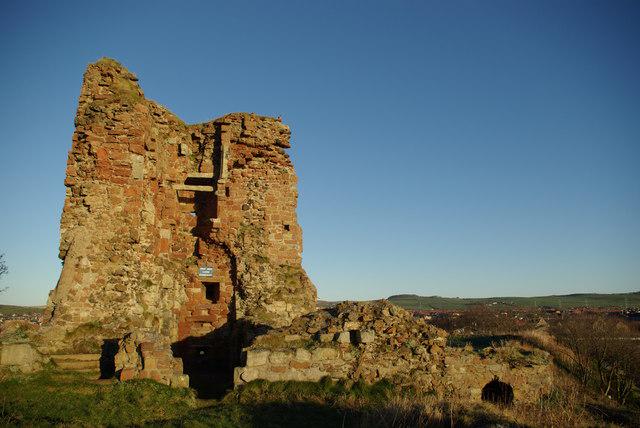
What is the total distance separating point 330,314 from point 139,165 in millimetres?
6124

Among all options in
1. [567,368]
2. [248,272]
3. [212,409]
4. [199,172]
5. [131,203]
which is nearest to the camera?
[212,409]

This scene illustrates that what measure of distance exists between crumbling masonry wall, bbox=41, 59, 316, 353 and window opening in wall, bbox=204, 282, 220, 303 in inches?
1.3

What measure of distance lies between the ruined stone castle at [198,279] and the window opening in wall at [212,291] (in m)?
0.04

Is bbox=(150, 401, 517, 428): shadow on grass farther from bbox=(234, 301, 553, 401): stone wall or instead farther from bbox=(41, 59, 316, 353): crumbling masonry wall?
bbox=(41, 59, 316, 353): crumbling masonry wall

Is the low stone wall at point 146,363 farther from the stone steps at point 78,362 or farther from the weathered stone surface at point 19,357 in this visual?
the weathered stone surface at point 19,357

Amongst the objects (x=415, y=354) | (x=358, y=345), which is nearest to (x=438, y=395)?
(x=415, y=354)

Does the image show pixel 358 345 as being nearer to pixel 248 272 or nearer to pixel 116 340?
pixel 248 272

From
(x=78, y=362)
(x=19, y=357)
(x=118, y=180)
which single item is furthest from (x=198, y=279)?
(x=19, y=357)

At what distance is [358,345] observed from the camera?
30.5ft

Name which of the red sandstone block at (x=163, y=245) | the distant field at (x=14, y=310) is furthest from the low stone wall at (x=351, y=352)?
the distant field at (x=14, y=310)

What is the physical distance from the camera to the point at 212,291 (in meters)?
13.5

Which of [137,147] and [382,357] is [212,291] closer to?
[137,147]

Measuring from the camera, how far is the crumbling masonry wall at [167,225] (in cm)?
1040

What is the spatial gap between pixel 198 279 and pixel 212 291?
0.69 meters
